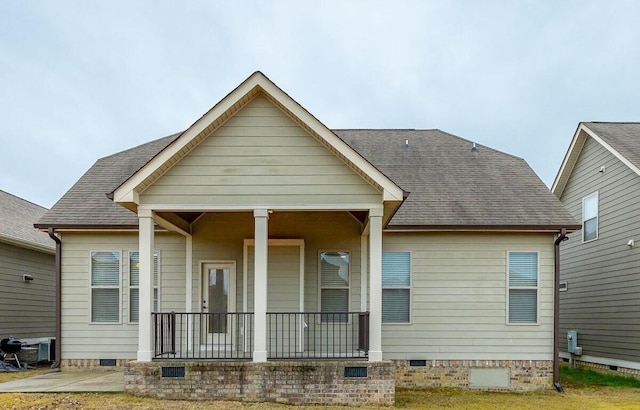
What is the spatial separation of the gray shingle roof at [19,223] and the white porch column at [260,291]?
8.27 meters

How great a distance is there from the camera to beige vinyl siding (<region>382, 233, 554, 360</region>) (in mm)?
11211

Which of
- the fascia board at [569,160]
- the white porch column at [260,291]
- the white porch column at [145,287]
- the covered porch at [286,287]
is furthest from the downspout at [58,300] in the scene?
the fascia board at [569,160]

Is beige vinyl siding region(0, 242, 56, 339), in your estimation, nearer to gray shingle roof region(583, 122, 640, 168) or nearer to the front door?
the front door

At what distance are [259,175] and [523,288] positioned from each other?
611 cm

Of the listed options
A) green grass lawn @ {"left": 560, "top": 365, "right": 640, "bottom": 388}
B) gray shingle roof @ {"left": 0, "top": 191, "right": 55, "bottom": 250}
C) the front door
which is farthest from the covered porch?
gray shingle roof @ {"left": 0, "top": 191, "right": 55, "bottom": 250}

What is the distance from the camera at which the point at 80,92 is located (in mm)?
35844

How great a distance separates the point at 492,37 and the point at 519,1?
27.6ft

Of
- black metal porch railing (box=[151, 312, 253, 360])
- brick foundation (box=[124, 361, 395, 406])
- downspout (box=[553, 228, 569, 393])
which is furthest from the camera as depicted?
downspout (box=[553, 228, 569, 393])

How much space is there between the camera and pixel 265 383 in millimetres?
8680

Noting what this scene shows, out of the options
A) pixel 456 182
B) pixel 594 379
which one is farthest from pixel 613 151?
pixel 594 379

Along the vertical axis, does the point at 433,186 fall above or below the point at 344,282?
above

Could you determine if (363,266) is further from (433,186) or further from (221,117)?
(221,117)

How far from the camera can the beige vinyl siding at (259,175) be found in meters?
9.11

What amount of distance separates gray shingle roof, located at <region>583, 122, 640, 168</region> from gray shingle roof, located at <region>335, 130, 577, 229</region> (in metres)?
1.99
